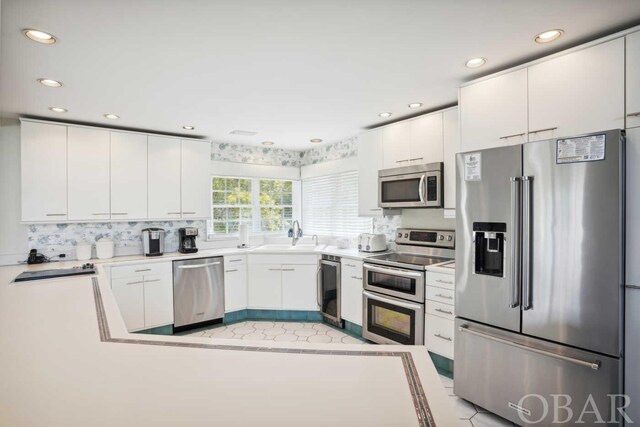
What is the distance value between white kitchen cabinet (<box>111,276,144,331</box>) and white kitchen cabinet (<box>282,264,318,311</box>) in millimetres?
1567

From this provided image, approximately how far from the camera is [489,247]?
2053 millimetres

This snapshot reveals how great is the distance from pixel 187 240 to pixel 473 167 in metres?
3.24

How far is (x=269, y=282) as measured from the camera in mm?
3967

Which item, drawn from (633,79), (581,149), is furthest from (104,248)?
(633,79)

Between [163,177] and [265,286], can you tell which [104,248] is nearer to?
[163,177]

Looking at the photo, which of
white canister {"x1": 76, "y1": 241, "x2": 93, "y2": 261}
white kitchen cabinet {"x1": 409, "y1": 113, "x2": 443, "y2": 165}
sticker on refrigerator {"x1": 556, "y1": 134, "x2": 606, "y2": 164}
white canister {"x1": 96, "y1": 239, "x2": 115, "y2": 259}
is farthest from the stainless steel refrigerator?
white canister {"x1": 76, "y1": 241, "x2": 93, "y2": 261}

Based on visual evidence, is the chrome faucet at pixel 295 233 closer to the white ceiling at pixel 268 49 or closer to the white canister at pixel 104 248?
the white ceiling at pixel 268 49

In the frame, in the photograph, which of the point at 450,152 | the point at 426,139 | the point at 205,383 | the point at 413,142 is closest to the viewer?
the point at 205,383

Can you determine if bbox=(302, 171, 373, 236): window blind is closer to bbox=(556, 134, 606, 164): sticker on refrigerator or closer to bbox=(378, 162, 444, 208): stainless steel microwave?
bbox=(378, 162, 444, 208): stainless steel microwave

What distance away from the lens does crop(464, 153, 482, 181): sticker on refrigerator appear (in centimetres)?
211

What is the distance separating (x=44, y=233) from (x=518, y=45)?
14.8 feet

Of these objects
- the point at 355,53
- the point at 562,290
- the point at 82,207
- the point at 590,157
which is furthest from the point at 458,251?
the point at 82,207

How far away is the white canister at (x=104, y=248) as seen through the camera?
3.42 meters

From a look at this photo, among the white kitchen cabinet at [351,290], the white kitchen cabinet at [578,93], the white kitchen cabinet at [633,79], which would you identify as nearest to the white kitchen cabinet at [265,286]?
the white kitchen cabinet at [351,290]
